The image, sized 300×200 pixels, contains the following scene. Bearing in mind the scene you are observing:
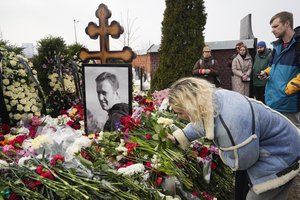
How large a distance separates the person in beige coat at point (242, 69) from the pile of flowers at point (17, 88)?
156 inches

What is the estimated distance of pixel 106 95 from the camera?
2.98 metres

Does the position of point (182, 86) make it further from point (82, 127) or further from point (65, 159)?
point (82, 127)

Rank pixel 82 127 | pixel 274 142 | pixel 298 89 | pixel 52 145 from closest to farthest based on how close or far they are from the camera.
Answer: pixel 274 142 < pixel 52 145 < pixel 298 89 < pixel 82 127

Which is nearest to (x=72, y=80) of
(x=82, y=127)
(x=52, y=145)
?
(x=82, y=127)

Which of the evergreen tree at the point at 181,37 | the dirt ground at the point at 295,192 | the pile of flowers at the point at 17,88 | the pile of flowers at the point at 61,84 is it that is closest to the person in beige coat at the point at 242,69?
the evergreen tree at the point at 181,37

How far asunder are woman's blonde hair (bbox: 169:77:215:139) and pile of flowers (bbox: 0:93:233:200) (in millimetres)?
457

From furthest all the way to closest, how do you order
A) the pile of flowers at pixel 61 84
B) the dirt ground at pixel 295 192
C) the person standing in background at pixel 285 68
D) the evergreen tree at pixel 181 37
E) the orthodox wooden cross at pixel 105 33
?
1. the evergreen tree at pixel 181 37
2. the pile of flowers at pixel 61 84
3. the orthodox wooden cross at pixel 105 33
4. the dirt ground at pixel 295 192
5. the person standing in background at pixel 285 68

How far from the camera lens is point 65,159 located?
173 cm

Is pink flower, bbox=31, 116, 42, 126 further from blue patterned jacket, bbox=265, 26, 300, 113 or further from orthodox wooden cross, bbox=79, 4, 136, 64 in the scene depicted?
blue patterned jacket, bbox=265, 26, 300, 113

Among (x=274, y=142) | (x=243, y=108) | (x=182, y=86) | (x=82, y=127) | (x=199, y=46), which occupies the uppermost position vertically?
(x=199, y=46)

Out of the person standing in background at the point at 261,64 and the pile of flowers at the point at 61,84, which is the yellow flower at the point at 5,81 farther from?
the person standing in background at the point at 261,64

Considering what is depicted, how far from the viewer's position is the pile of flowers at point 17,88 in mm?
2998

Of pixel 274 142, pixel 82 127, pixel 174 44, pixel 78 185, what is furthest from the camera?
pixel 174 44

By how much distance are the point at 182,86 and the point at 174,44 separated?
4.57m
